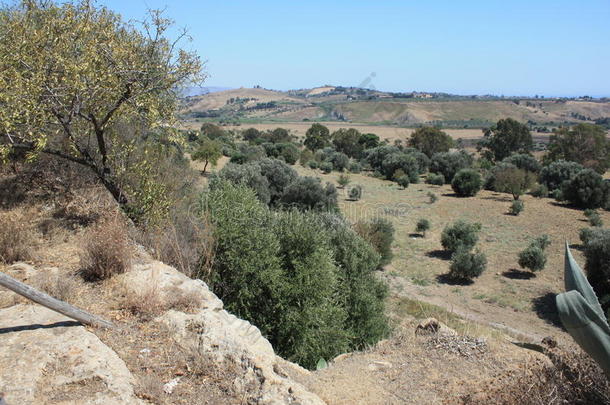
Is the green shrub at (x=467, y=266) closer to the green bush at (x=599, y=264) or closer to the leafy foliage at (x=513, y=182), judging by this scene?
the green bush at (x=599, y=264)

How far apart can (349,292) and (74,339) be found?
21.0 ft

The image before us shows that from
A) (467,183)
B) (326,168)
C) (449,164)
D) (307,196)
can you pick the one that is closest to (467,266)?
(307,196)

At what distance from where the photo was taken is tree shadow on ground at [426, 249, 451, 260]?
66.5 feet

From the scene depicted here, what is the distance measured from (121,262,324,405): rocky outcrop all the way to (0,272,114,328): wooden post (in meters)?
0.74

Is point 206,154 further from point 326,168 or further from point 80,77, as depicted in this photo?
point 80,77

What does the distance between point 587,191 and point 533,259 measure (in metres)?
14.8

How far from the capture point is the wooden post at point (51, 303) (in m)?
4.23

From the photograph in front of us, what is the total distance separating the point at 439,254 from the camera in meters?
20.7

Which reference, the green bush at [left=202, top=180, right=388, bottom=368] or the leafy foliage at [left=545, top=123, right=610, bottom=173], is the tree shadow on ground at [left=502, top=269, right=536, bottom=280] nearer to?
the green bush at [left=202, top=180, right=388, bottom=368]

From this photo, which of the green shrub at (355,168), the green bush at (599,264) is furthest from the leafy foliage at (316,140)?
the green bush at (599,264)

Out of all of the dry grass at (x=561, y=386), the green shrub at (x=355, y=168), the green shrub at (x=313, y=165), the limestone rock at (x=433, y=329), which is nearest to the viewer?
the dry grass at (x=561, y=386)

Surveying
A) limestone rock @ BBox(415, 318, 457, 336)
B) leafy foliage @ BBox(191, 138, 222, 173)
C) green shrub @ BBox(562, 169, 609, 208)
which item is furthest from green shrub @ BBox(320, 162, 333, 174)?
limestone rock @ BBox(415, 318, 457, 336)

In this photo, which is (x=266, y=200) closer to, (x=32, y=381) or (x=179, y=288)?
(x=179, y=288)

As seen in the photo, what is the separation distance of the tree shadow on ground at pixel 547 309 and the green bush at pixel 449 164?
89.1ft
